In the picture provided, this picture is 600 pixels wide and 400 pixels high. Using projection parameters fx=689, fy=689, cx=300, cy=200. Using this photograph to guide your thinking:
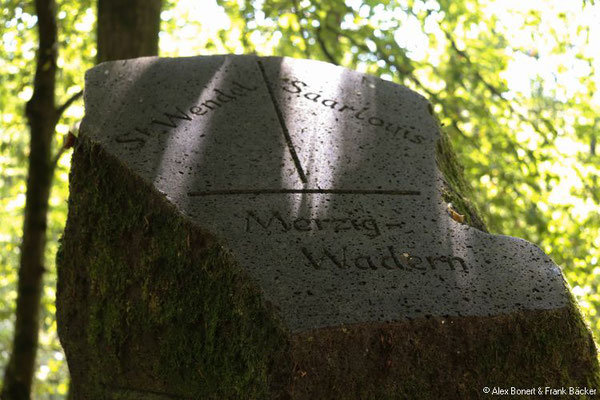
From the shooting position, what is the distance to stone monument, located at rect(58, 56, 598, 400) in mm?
1936

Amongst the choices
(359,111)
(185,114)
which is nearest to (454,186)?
(359,111)

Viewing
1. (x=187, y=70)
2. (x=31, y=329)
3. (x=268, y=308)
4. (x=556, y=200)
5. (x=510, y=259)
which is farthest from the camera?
(x=556, y=200)

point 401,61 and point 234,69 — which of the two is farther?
point 401,61

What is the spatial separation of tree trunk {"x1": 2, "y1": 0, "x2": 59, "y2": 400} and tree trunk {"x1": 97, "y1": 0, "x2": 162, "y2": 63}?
112 cm

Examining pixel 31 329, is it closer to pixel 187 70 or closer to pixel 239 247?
pixel 187 70

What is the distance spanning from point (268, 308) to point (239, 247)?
281mm

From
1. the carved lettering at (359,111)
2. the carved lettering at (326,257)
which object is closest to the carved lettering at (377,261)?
the carved lettering at (326,257)

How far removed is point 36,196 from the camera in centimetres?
539

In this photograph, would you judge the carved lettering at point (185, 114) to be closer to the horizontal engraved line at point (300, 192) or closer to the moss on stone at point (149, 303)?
the moss on stone at point (149, 303)

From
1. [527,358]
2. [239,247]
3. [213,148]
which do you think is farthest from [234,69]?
[527,358]

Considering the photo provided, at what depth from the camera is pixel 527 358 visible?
2.02m

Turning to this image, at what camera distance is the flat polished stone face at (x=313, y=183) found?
2035 millimetres

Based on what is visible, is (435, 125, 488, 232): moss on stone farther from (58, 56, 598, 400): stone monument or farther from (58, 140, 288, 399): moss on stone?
(58, 140, 288, 399): moss on stone

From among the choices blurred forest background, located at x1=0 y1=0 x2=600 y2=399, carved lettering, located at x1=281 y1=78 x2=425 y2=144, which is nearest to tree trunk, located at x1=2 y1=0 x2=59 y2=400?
blurred forest background, located at x1=0 y1=0 x2=600 y2=399
